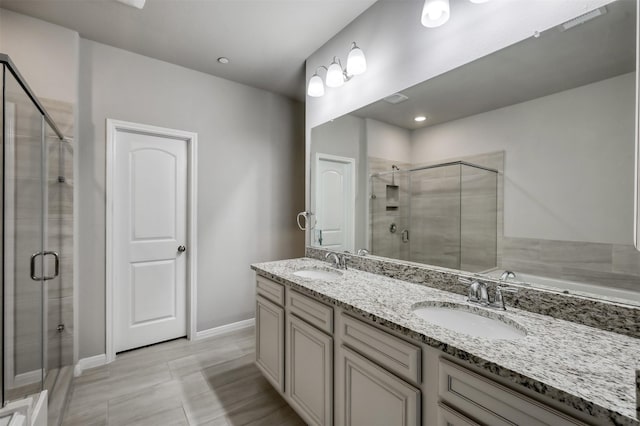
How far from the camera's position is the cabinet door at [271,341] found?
184 centimetres

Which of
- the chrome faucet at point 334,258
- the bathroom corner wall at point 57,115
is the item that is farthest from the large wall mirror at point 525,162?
the bathroom corner wall at point 57,115

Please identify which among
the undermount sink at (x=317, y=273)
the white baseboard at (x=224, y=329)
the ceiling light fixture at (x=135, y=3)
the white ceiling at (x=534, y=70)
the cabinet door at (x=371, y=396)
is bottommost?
the white baseboard at (x=224, y=329)

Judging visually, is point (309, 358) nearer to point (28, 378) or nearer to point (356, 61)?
point (28, 378)

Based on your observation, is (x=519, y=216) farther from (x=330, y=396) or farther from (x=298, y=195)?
(x=298, y=195)

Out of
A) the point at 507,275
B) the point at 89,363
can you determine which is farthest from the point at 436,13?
the point at 89,363

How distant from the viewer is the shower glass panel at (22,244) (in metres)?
1.35

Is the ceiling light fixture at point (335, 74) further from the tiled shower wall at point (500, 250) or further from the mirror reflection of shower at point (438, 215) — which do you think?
the mirror reflection of shower at point (438, 215)

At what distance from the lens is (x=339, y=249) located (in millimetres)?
2373

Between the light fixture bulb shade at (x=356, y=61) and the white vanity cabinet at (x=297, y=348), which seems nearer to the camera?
the white vanity cabinet at (x=297, y=348)

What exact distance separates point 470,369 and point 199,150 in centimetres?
291

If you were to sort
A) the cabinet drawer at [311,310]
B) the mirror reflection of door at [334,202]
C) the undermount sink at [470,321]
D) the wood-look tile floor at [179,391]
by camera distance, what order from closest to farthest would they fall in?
the undermount sink at [470,321], the cabinet drawer at [311,310], the wood-look tile floor at [179,391], the mirror reflection of door at [334,202]

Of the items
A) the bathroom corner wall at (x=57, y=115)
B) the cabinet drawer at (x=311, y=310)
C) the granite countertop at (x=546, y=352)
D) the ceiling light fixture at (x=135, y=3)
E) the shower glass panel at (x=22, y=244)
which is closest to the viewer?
the granite countertop at (x=546, y=352)

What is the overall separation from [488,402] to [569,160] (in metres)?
0.98

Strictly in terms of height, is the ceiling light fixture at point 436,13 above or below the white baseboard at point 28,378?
above
